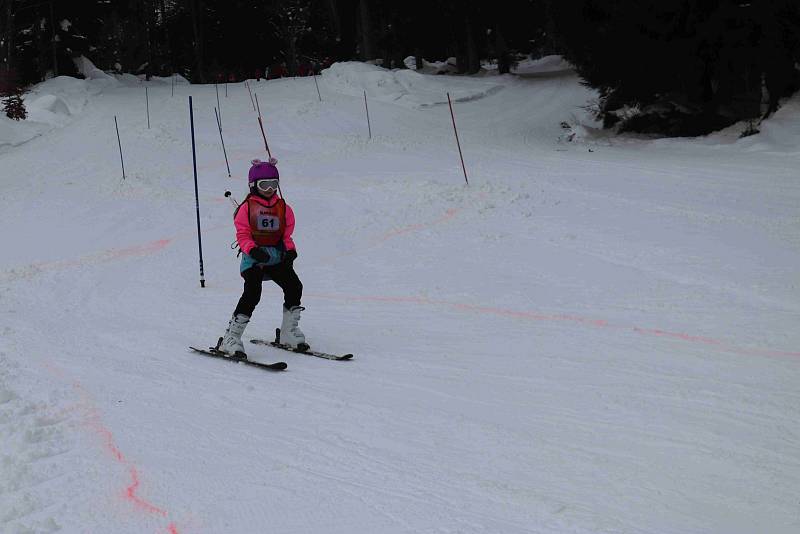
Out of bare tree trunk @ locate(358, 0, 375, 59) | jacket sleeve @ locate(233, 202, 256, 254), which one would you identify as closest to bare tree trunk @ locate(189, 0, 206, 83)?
bare tree trunk @ locate(358, 0, 375, 59)

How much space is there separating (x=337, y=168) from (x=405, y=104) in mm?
12117

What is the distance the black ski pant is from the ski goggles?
704mm

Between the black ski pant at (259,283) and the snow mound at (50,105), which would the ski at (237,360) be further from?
the snow mound at (50,105)

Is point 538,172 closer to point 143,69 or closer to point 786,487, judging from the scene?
point 786,487

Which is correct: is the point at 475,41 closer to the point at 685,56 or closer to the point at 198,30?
the point at 198,30

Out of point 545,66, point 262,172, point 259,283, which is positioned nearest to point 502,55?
point 545,66

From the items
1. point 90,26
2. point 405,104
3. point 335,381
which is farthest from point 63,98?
point 335,381

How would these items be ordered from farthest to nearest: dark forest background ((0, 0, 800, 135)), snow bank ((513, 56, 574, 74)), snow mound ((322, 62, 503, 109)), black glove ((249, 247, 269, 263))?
1. snow bank ((513, 56, 574, 74))
2. snow mound ((322, 62, 503, 109))
3. dark forest background ((0, 0, 800, 135))
4. black glove ((249, 247, 269, 263))

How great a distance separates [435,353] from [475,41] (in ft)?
127

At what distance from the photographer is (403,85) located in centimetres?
3597

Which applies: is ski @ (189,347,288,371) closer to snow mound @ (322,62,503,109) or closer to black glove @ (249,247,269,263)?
black glove @ (249,247,269,263)

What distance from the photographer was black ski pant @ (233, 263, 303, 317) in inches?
301

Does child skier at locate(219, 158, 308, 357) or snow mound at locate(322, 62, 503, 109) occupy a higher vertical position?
child skier at locate(219, 158, 308, 357)

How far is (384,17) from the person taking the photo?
154 ft
